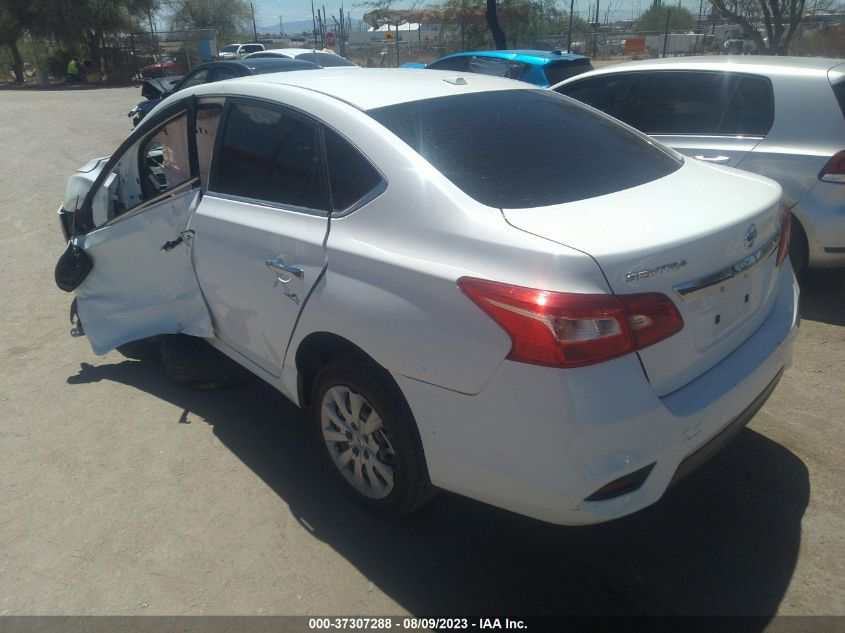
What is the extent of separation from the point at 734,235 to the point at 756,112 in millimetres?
3086

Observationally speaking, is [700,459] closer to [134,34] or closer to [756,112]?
[756,112]

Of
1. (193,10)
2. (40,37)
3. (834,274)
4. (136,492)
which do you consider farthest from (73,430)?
(193,10)

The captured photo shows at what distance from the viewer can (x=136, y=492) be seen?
11.0ft

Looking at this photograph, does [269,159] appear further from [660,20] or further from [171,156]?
[660,20]

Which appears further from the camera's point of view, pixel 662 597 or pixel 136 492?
pixel 136 492

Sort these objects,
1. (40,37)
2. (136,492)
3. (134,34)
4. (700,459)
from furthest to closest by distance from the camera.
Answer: (134,34) → (40,37) → (136,492) → (700,459)

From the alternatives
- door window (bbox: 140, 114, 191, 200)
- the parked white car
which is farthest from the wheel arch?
door window (bbox: 140, 114, 191, 200)

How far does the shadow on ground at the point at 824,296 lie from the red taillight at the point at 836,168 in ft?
3.02

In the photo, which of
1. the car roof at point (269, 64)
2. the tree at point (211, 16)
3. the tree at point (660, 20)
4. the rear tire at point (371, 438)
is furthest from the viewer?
the tree at point (211, 16)

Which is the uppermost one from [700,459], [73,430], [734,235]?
[734,235]

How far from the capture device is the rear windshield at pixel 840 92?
4.63 m

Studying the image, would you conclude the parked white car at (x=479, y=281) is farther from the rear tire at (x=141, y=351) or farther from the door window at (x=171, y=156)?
the rear tire at (x=141, y=351)

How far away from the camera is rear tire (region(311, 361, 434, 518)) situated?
104 inches

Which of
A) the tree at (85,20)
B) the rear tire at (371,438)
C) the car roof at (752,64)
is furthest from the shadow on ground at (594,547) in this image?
the tree at (85,20)
